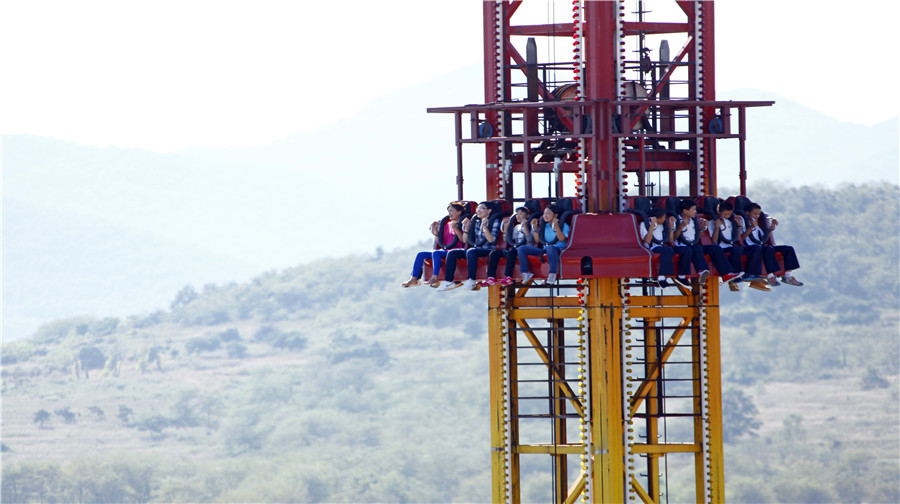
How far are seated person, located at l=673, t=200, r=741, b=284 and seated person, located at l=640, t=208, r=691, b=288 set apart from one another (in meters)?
0.21

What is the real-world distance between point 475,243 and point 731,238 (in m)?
5.32

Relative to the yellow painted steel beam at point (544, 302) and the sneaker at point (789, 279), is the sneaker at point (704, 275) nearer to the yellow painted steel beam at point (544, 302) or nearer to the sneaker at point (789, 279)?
the sneaker at point (789, 279)

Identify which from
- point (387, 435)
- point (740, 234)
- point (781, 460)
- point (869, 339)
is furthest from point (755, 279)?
point (869, 339)

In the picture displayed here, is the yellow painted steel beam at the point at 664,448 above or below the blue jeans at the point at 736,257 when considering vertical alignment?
below

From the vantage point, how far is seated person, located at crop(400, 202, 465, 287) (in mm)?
31375

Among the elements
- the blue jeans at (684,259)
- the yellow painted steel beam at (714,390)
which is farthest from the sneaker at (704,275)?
the yellow painted steel beam at (714,390)

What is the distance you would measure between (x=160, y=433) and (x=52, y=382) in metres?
25.3

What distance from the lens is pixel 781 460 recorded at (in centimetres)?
16962

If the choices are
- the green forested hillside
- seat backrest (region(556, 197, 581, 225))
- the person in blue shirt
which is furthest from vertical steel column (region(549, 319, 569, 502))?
the green forested hillside

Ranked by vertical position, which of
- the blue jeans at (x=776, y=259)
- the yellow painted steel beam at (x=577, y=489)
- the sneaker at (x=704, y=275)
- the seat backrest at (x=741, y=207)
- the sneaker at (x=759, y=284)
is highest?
the seat backrest at (x=741, y=207)

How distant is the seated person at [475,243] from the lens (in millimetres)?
30797

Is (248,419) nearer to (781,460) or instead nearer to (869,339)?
(781,460)

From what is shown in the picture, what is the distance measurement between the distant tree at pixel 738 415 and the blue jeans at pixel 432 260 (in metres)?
141

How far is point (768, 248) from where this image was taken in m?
31.1
